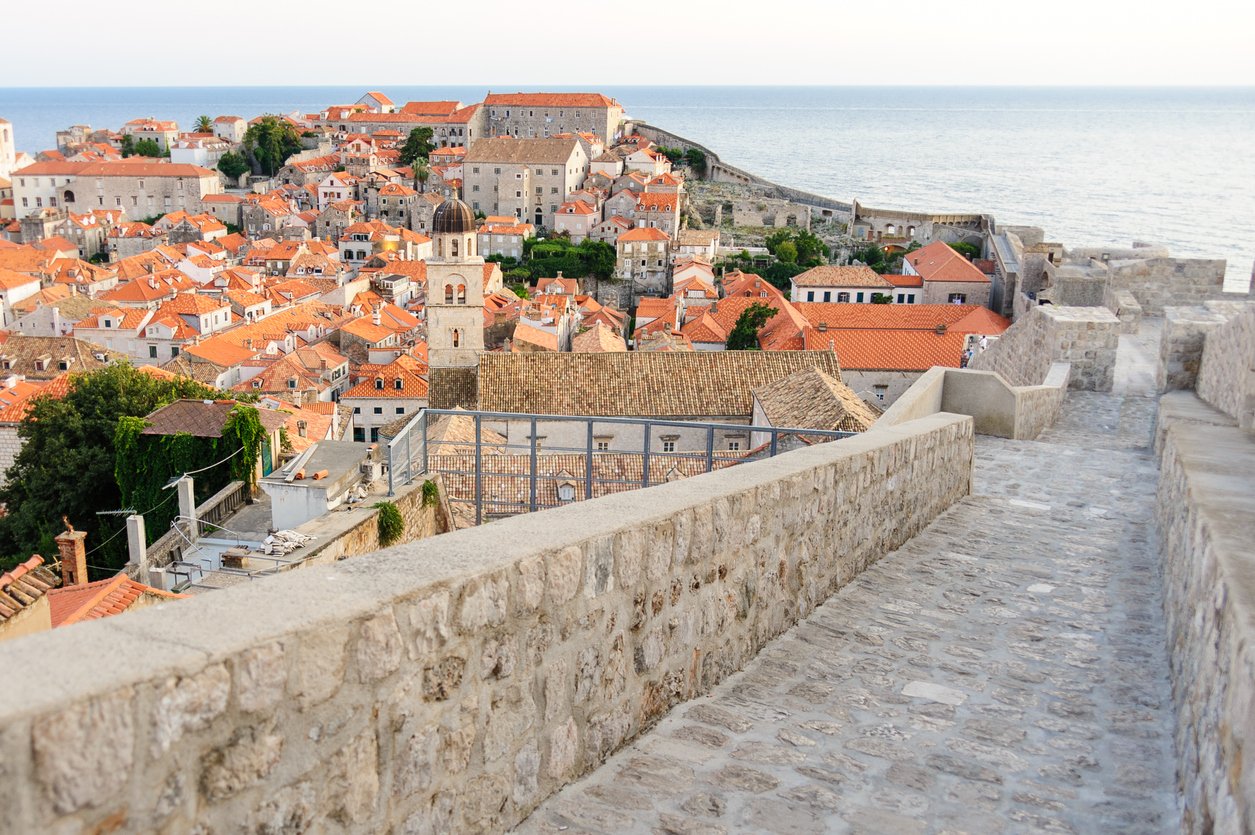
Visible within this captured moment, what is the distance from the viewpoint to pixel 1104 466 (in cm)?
868

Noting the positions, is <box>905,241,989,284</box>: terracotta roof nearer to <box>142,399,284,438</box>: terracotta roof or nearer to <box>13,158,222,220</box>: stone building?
<box>142,399,284,438</box>: terracotta roof

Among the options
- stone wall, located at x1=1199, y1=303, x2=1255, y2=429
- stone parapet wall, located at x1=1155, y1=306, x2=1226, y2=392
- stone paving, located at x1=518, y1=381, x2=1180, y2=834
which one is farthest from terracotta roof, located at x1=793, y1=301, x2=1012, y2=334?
stone paving, located at x1=518, y1=381, x2=1180, y2=834

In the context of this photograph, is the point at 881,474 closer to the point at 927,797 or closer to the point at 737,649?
the point at 737,649

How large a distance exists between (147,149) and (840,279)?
3294 inches

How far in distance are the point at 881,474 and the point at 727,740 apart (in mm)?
2354

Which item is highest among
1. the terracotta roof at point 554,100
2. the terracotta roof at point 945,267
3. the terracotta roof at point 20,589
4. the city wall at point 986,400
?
the terracotta roof at point 554,100

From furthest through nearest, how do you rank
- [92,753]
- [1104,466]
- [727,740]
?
[1104,466] < [727,740] < [92,753]

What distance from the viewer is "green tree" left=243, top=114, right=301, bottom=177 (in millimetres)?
100688

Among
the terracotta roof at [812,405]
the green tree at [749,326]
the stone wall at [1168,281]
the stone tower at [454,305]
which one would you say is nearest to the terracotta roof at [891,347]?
the green tree at [749,326]

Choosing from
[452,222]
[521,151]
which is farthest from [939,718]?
[521,151]

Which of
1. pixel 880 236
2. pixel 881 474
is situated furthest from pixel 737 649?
pixel 880 236

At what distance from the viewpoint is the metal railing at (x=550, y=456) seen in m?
6.58

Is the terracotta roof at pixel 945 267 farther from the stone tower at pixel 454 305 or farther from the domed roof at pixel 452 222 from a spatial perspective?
the stone tower at pixel 454 305

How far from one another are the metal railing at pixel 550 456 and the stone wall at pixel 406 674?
2.22m
